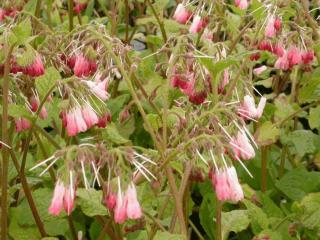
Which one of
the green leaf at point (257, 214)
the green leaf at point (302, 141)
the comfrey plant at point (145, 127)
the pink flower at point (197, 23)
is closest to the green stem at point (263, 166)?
the comfrey plant at point (145, 127)

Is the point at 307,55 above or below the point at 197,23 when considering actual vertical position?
below

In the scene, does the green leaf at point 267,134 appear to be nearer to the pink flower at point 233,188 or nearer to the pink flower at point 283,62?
the pink flower at point 283,62

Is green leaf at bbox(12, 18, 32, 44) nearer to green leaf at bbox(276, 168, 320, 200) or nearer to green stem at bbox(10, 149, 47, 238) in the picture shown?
green stem at bbox(10, 149, 47, 238)

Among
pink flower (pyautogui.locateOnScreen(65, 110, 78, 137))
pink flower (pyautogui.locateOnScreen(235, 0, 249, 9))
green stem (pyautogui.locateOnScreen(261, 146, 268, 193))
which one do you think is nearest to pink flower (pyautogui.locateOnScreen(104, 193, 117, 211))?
pink flower (pyautogui.locateOnScreen(65, 110, 78, 137))

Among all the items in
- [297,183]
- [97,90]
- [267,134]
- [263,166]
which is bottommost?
[297,183]

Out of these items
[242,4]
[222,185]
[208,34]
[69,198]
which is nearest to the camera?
[69,198]

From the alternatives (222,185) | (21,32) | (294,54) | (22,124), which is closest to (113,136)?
(22,124)

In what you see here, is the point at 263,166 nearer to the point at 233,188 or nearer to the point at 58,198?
the point at 233,188

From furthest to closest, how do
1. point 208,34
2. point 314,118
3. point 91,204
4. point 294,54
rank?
point 314,118 < point 208,34 < point 294,54 < point 91,204
